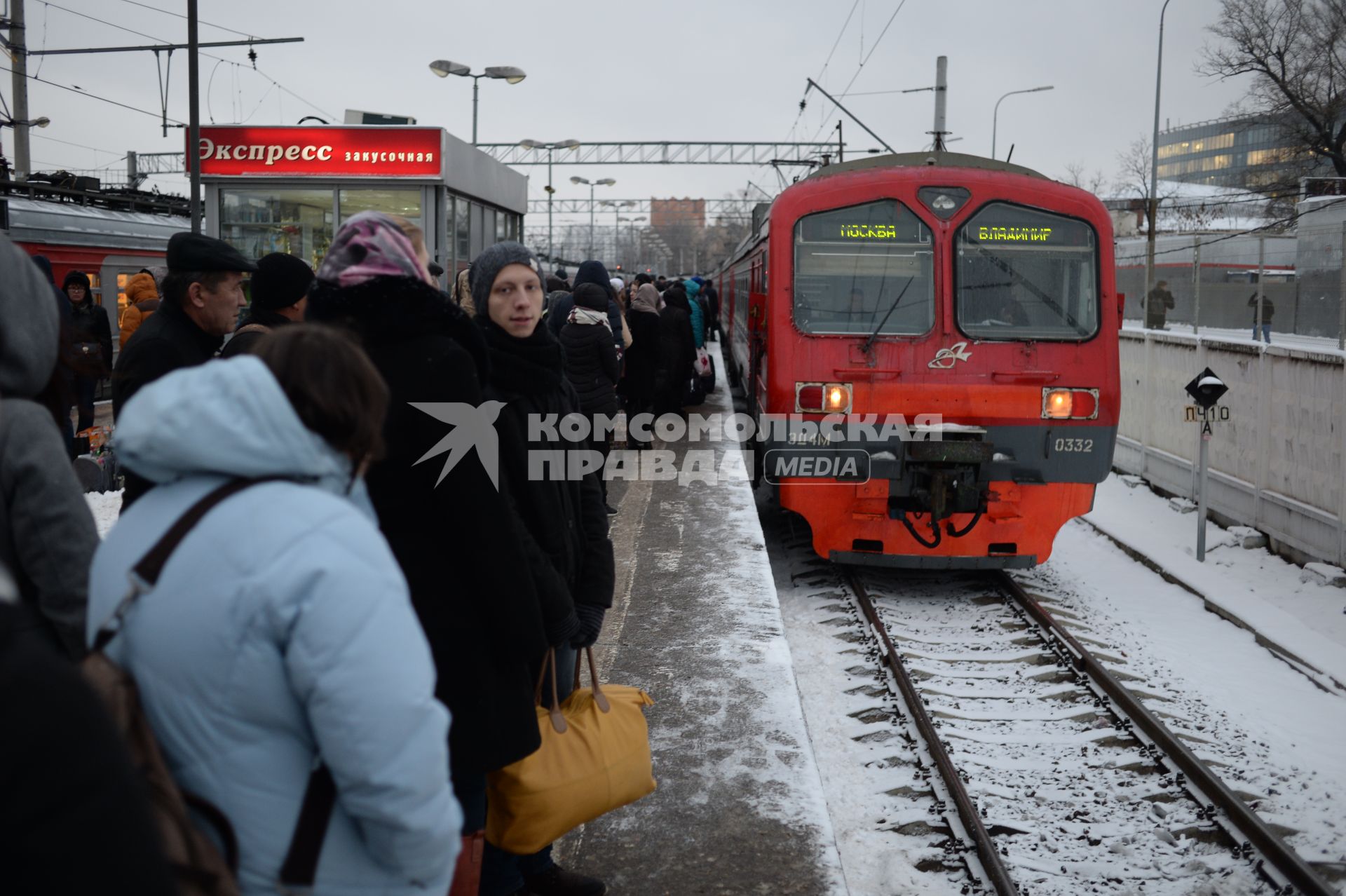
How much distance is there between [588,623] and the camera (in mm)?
3252

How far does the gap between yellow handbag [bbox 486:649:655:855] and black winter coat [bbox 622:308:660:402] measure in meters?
8.31

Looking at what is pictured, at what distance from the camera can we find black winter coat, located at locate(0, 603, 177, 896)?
114 cm

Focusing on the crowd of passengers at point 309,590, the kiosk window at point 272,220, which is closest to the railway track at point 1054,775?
the crowd of passengers at point 309,590

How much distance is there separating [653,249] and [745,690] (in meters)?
99.9

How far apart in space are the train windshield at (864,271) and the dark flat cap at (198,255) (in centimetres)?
497

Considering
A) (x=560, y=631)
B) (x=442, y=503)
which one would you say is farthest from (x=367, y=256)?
(x=560, y=631)

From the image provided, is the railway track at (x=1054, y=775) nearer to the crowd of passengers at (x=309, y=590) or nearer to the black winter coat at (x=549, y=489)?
the black winter coat at (x=549, y=489)

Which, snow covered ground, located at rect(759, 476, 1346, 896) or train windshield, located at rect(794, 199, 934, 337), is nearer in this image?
snow covered ground, located at rect(759, 476, 1346, 896)

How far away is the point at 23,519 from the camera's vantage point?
2025mm

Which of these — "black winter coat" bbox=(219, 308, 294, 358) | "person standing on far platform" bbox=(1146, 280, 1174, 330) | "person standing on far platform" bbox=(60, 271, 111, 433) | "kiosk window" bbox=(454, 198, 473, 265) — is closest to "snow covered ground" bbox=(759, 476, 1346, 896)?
"black winter coat" bbox=(219, 308, 294, 358)

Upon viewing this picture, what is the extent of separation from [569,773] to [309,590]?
4.75ft

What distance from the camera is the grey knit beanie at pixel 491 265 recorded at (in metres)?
3.27

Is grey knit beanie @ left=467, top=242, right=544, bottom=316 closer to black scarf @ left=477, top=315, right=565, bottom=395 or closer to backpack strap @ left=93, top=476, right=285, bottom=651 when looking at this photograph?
black scarf @ left=477, top=315, right=565, bottom=395

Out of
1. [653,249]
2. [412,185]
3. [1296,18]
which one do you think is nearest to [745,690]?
[412,185]
